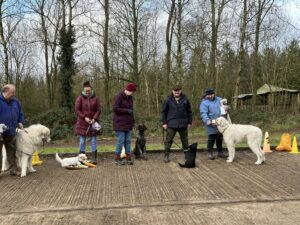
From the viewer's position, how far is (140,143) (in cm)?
990

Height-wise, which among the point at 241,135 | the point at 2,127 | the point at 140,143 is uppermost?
the point at 2,127

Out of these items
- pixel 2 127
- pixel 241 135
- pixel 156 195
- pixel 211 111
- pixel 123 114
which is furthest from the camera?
pixel 211 111

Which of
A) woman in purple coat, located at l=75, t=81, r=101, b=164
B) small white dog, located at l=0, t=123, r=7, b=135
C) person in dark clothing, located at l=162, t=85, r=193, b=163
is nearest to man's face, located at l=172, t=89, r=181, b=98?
person in dark clothing, located at l=162, t=85, r=193, b=163

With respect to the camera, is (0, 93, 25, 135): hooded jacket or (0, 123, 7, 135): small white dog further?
(0, 93, 25, 135): hooded jacket

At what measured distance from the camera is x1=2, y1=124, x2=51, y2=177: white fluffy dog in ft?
26.3

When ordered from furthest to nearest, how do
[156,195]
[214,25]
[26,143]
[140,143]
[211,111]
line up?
1. [214,25]
2. [140,143]
3. [211,111]
4. [26,143]
5. [156,195]

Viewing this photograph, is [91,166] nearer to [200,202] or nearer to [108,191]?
[108,191]

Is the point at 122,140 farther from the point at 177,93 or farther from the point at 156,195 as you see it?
the point at 156,195

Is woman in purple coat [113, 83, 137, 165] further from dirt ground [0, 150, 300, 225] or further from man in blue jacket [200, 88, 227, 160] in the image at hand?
man in blue jacket [200, 88, 227, 160]

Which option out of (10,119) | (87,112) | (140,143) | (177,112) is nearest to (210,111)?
(177,112)

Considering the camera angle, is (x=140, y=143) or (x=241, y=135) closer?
(x=241, y=135)

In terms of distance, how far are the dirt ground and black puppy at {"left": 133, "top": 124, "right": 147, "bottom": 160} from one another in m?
0.84

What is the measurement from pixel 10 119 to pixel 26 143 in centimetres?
64

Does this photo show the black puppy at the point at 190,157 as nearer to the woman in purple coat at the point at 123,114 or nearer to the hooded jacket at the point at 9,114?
the woman in purple coat at the point at 123,114
